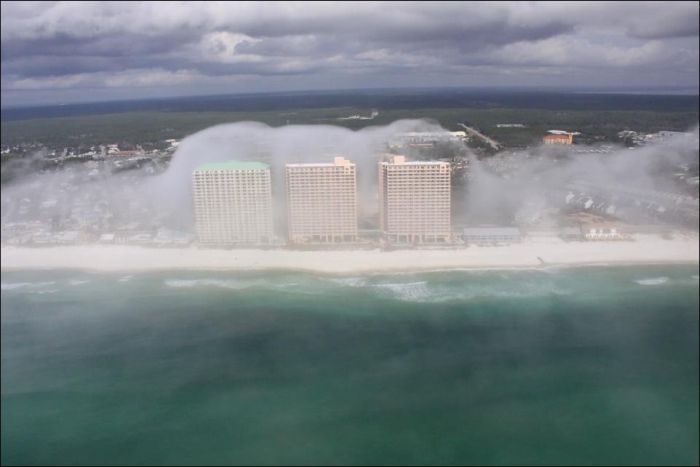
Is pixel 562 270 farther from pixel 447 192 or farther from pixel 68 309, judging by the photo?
pixel 68 309

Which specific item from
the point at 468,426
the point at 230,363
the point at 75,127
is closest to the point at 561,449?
the point at 468,426

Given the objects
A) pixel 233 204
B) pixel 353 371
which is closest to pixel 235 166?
pixel 233 204

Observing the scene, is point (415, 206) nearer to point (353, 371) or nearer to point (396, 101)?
point (353, 371)

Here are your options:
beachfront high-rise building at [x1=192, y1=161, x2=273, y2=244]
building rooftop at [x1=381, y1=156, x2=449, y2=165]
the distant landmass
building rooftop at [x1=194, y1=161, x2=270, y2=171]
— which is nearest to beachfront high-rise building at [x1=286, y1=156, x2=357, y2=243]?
Result: beachfront high-rise building at [x1=192, y1=161, x2=273, y2=244]

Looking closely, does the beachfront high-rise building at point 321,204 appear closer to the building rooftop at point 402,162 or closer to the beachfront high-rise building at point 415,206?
the beachfront high-rise building at point 415,206

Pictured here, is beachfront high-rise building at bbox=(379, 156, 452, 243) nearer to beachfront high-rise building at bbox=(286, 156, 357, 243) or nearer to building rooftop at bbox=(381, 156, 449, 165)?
building rooftop at bbox=(381, 156, 449, 165)

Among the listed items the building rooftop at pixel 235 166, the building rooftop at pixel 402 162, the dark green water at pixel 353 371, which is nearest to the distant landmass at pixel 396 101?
the building rooftop at pixel 235 166
